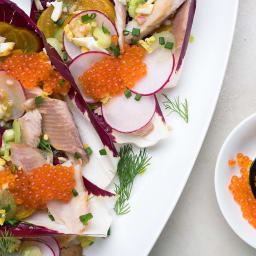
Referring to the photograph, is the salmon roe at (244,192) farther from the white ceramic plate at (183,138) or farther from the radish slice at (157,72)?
the radish slice at (157,72)

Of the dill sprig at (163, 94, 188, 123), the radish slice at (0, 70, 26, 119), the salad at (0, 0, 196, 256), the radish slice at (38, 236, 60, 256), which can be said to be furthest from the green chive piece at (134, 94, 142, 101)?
the radish slice at (38, 236, 60, 256)

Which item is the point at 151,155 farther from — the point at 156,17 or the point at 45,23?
the point at 45,23

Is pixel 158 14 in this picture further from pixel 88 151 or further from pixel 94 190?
pixel 94 190

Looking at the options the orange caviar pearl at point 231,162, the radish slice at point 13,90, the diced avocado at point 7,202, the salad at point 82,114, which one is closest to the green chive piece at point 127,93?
the salad at point 82,114

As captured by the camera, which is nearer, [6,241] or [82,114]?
[6,241]

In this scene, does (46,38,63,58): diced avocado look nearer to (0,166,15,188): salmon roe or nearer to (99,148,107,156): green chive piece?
(99,148,107,156): green chive piece

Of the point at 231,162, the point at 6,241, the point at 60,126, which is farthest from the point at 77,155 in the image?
the point at 231,162

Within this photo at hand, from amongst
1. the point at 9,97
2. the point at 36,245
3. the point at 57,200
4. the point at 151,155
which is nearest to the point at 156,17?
the point at 151,155
